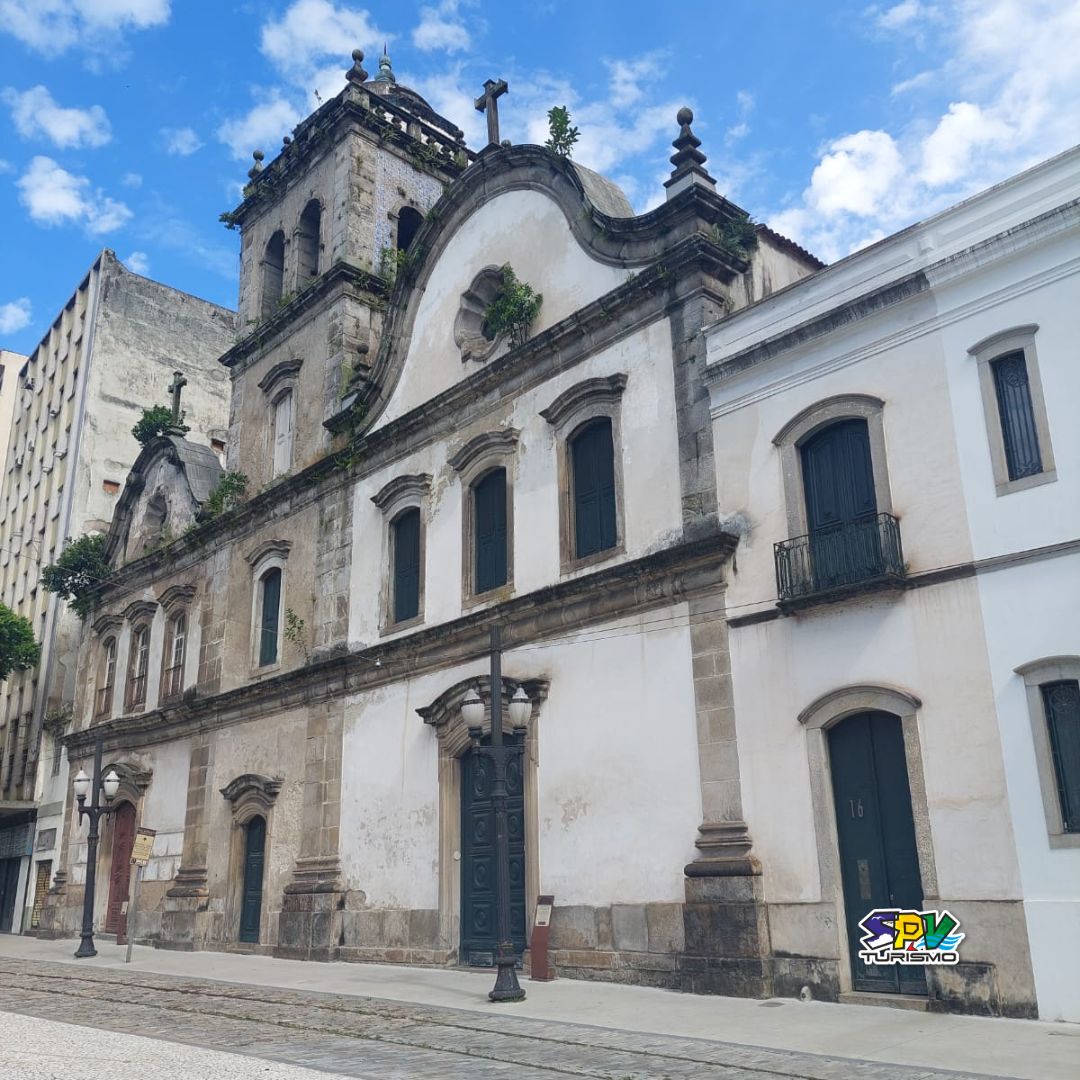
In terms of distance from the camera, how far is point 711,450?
14078 mm

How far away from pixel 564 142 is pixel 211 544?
11685 millimetres

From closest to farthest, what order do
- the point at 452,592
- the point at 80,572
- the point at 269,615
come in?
the point at 452,592 → the point at 269,615 → the point at 80,572

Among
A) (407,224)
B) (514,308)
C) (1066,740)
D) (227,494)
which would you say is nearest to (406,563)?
(514,308)

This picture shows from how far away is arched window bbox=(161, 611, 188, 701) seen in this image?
79.6 ft

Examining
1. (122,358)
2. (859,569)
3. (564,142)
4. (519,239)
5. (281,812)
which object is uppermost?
(122,358)

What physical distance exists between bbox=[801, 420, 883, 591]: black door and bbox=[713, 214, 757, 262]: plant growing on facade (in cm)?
350

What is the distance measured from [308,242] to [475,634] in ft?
40.2

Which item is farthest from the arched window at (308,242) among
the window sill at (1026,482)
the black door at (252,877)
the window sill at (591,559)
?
the window sill at (1026,482)

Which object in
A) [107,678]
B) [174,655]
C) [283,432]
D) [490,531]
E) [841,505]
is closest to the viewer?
[841,505]

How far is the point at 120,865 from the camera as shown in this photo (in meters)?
24.4

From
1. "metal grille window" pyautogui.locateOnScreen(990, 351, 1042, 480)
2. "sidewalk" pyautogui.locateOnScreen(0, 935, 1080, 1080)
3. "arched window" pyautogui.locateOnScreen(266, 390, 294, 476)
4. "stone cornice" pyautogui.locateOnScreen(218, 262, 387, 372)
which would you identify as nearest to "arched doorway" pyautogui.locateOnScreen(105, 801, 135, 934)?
"arched window" pyautogui.locateOnScreen(266, 390, 294, 476)

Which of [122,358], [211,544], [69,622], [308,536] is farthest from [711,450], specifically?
[122,358]

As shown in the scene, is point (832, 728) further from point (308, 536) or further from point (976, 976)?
point (308, 536)

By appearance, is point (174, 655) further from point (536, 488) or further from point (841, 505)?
point (841, 505)
